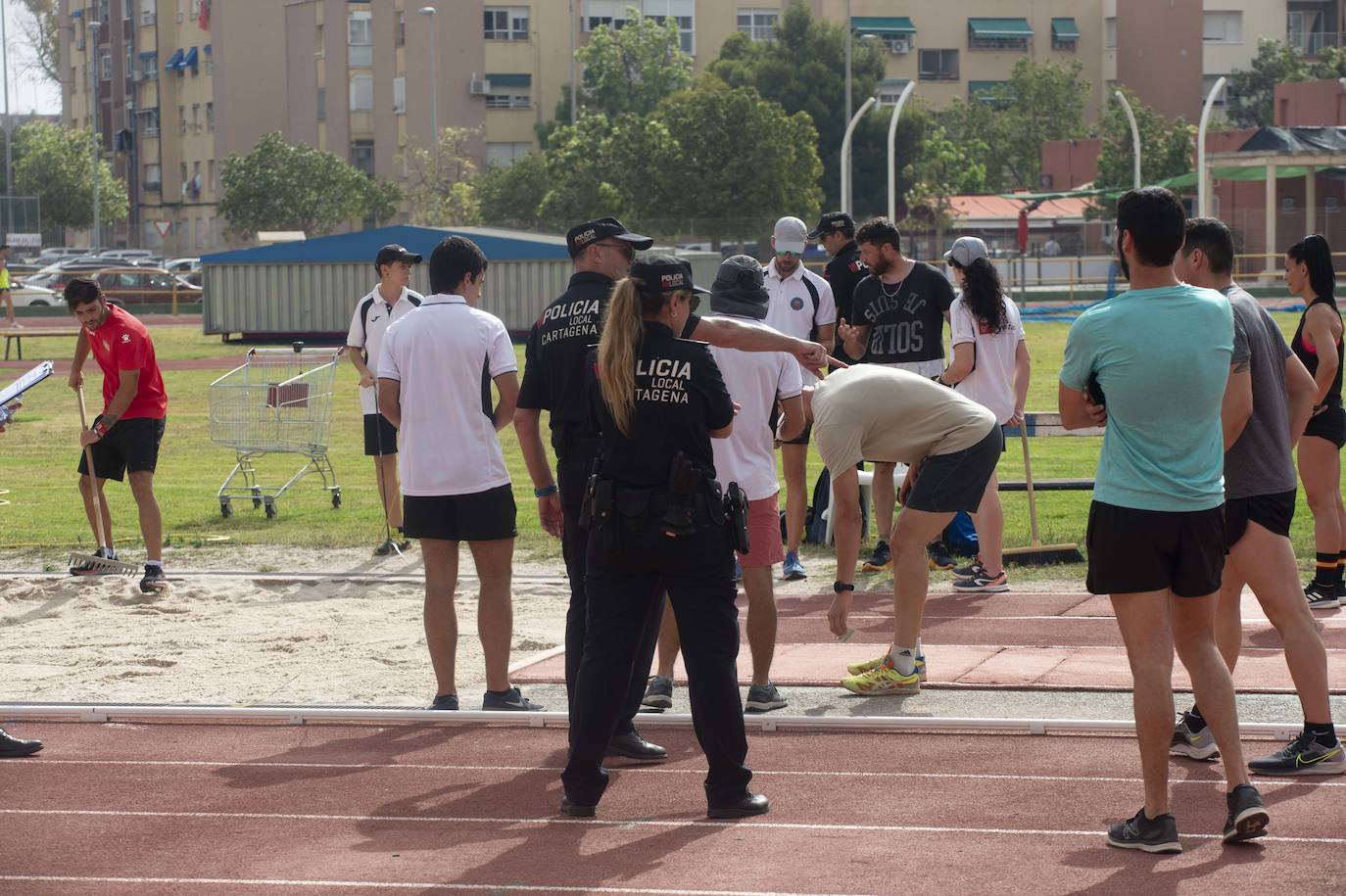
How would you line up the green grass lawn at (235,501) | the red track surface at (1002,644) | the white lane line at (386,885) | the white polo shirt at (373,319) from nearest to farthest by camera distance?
the white lane line at (386,885) → the red track surface at (1002,644) → the white polo shirt at (373,319) → the green grass lawn at (235,501)

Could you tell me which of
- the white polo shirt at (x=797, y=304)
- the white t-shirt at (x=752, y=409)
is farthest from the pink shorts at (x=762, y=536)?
the white polo shirt at (x=797, y=304)

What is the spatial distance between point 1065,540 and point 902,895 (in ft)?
23.1

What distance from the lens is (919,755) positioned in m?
6.75

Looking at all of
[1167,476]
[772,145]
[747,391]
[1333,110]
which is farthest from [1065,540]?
[1333,110]

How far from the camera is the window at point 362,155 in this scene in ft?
275

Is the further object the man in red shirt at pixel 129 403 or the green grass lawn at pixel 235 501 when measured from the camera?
the green grass lawn at pixel 235 501

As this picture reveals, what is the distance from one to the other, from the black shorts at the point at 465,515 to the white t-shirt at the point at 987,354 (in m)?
3.57

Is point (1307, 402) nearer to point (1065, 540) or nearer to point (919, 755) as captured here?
point (919, 755)

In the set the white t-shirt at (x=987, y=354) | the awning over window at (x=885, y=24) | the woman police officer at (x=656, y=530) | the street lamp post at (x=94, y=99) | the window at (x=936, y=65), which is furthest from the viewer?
the window at (x=936, y=65)

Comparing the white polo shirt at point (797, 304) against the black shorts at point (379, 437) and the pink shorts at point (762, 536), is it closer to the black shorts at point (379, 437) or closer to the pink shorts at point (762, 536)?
the black shorts at point (379, 437)

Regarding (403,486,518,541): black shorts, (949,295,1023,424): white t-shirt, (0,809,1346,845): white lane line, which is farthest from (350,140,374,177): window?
(0,809,1346,845): white lane line

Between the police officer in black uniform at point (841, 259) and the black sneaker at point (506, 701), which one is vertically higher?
the police officer in black uniform at point (841, 259)

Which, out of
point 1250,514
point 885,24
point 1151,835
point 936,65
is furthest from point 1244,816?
point 936,65

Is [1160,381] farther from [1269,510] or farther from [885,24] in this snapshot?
[885,24]
